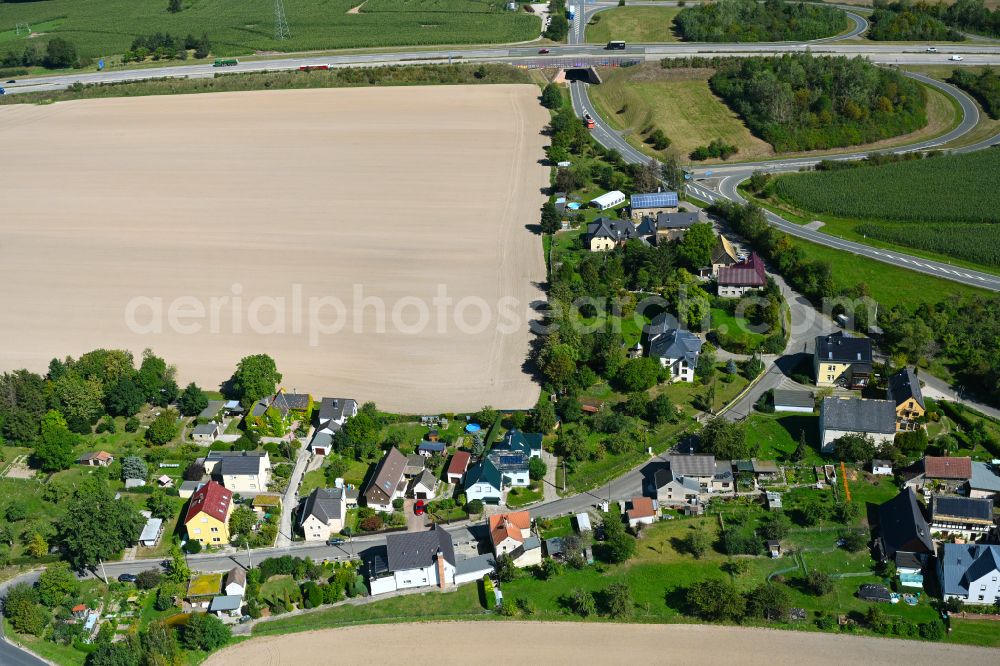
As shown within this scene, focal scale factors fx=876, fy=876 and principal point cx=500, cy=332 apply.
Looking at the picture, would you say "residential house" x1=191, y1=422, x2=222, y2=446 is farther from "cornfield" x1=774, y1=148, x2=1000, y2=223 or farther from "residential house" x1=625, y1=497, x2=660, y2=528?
"cornfield" x1=774, y1=148, x2=1000, y2=223

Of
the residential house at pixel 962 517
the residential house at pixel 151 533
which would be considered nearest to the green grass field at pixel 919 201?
the residential house at pixel 962 517

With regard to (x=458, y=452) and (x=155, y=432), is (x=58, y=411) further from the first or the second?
(x=458, y=452)

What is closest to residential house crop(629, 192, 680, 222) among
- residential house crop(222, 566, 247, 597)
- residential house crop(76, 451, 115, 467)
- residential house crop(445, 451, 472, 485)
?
residential house crop(445, 451, 472, 485)

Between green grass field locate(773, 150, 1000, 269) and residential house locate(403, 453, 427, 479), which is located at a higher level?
green grass field locate(773, 150, 1000, 269)

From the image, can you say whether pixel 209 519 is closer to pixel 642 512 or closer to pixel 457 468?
pixel 457 468

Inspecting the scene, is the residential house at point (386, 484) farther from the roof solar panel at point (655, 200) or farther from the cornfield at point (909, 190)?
the cornfield at point (909, 190)

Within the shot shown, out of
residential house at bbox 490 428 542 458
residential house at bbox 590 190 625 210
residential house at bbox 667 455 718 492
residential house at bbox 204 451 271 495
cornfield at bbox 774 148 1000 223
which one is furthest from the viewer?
residential house at bbox 590 190 625 210

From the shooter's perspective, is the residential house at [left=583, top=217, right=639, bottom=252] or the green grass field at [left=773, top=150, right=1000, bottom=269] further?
the residential house at [left=583, top=217, right=639, bottom=252]
